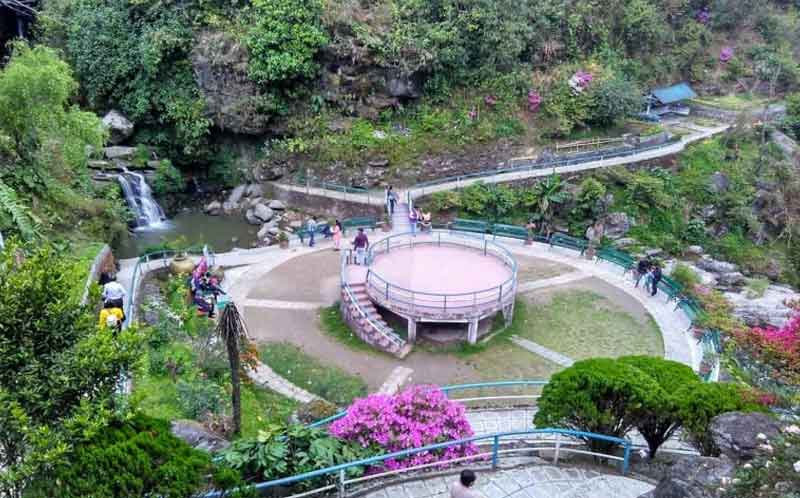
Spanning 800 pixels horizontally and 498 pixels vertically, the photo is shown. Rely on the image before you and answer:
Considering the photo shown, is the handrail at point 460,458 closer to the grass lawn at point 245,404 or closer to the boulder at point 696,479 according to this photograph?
the boulder at point 696,479

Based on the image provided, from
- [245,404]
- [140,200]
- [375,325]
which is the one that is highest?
[140,200]

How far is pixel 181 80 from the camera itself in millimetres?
32312

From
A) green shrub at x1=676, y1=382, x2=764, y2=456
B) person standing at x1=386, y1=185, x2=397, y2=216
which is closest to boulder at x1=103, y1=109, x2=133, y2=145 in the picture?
person standing at x1=386, y1=185, x2=397, y2=216

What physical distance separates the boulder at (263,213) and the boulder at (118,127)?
29.8 ft

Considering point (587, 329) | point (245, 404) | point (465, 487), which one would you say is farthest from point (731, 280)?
point (465, 487)

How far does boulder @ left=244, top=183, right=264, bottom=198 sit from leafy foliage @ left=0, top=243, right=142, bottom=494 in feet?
81.6

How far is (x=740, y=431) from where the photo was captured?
862 centimetres

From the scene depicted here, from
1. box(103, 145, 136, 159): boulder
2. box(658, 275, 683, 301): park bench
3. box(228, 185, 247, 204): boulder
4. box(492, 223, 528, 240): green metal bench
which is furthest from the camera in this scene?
box(228, 185, 247, 204): boulder

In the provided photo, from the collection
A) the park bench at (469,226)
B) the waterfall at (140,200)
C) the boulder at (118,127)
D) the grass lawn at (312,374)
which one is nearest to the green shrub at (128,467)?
the grass lawn at (312,374)

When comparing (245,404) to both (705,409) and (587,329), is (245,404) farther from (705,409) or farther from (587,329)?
(587,329)

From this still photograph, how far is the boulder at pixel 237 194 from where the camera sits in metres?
32.2

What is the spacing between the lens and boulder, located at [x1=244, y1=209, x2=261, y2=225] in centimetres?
3019

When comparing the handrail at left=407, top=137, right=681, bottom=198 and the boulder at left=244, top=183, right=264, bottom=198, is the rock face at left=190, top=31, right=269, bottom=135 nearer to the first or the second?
the boulder at left=244, top=183, right=264, bottom=198

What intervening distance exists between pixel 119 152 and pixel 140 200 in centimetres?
371
